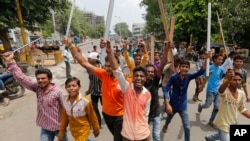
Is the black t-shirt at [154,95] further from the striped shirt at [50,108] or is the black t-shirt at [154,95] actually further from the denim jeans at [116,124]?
the striped shirt at [50,108]

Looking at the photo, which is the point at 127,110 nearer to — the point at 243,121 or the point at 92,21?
the point at 243,121

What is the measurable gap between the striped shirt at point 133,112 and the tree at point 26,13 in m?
9.27

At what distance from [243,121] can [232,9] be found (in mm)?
12724

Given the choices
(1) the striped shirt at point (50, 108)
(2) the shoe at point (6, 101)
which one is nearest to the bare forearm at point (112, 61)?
(1) the striped shirt at point (50, 108)

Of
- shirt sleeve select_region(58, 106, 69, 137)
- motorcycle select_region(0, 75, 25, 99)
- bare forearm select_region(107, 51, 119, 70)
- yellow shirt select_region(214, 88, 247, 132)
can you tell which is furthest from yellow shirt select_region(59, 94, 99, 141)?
motorcycle select_region(0, 75, 25, 99)

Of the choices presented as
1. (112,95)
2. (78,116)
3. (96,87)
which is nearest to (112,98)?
(112,95)

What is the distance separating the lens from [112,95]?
319 centimetres

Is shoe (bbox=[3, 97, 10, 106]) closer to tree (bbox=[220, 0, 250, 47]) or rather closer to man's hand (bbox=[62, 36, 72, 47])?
man's hand (bbox=[62, 36, 72, 47])

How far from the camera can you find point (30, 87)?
3484 mm

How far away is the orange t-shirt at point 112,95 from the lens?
319 centimetres

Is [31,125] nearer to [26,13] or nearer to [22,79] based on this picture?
[22,79]

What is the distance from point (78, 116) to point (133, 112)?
0.77 meters

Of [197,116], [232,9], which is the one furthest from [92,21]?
[197,116]

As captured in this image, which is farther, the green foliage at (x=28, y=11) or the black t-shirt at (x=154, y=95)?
the green foliage at (x=28, y=11)
